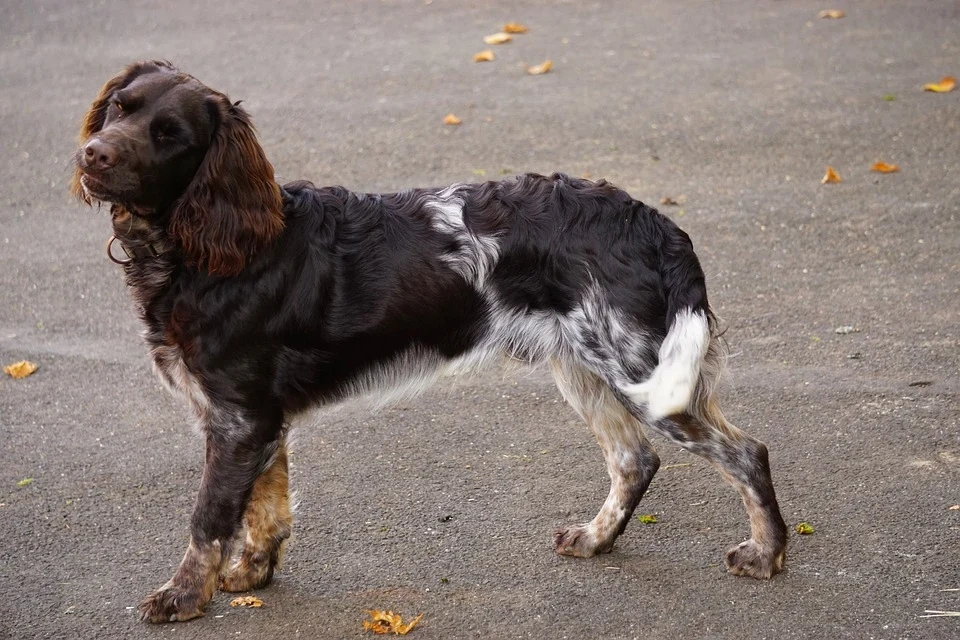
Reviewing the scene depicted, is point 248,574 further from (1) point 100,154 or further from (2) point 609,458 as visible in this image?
(1) point 100,154

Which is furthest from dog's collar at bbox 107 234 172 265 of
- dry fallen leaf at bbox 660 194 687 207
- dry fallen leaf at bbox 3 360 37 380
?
dry fallen leaf at bbox 660 194 687 207

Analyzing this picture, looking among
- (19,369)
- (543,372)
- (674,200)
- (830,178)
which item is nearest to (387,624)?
(543,372)

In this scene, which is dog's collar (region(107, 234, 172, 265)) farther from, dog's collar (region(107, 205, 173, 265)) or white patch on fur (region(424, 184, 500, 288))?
white patch on fur (region(424, 184, 500, 288))

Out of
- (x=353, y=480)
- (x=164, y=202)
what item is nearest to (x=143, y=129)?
(x=164, y=202)

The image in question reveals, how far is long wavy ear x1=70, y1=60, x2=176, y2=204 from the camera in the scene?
4051 mm

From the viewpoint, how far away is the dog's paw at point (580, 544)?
4.39 meters

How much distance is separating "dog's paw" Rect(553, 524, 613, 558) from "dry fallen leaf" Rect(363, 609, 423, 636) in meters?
0.68

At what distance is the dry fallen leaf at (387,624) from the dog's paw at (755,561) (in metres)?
1.17

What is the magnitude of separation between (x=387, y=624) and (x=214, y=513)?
72 centimetres

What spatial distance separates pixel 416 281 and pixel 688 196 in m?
3.81

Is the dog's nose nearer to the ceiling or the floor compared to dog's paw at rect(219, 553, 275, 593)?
nearer to the ceiling

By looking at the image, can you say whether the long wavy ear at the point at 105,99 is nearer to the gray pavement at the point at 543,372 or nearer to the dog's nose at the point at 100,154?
the dog's nose at the point at 100,154

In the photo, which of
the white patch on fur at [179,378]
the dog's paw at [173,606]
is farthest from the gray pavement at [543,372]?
the white patch on fur at [179,378]

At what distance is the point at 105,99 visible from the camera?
410 cm
